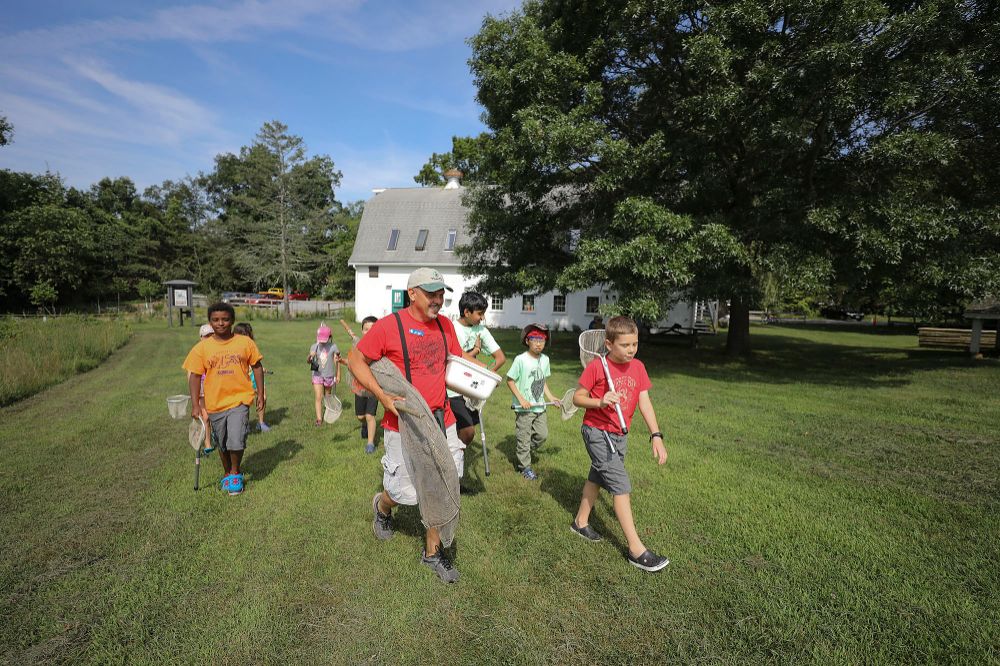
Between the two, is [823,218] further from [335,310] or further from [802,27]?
[335,310]

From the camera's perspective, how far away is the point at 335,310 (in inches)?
1475

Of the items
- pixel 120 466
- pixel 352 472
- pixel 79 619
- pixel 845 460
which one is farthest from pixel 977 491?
pixel 120 466

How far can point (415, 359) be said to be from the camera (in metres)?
3.45

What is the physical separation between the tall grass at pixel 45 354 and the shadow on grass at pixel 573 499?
1061cm

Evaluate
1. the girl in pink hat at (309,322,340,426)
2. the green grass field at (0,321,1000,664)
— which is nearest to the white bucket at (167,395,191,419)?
the green grass field at (0,321,1000,664)

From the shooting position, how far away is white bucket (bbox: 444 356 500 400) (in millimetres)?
3693

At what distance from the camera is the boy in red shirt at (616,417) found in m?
3.71

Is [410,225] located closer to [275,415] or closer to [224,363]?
[275,415]

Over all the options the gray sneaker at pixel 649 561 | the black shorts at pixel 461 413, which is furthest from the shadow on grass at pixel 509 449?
the gray sneaker at pixel 649 561

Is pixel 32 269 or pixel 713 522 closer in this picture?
pixel 713 522

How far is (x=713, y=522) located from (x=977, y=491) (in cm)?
317

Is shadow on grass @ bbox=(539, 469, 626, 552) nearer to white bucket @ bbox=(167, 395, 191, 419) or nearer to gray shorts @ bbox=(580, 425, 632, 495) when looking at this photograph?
gray shorts @ bbox=(580, 425, 632, 495)

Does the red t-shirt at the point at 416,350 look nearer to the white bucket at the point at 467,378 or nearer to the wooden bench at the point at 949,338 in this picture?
the white bucket at the point at 467,378

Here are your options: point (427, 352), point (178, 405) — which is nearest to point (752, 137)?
point (427, 352)
